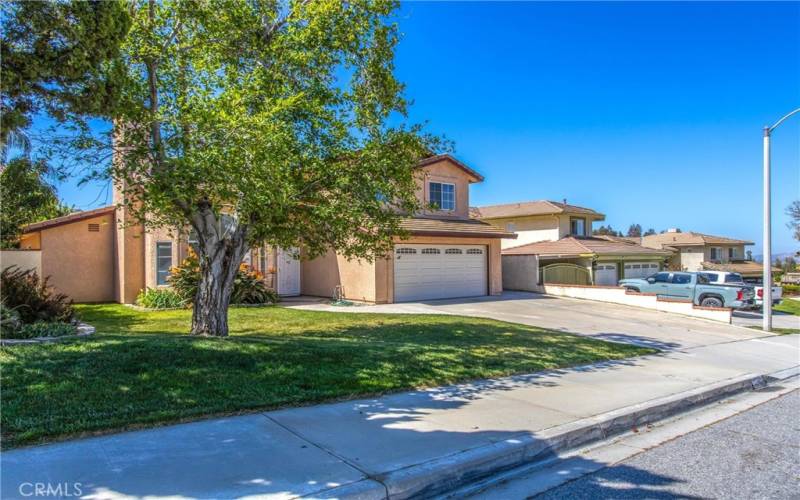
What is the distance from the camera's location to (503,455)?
16.2 ft

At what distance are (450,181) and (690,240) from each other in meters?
32.6

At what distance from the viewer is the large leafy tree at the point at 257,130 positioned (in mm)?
8039

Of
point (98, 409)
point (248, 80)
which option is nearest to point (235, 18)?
point (248, 80)

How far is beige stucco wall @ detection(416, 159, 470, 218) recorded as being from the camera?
21297 mm

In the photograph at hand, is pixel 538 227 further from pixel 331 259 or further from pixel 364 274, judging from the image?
pixel 364 274

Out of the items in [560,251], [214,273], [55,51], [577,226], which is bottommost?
[214,273]

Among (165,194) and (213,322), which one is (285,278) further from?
(165,194)

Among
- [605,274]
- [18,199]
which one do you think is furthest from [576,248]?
[18,199]

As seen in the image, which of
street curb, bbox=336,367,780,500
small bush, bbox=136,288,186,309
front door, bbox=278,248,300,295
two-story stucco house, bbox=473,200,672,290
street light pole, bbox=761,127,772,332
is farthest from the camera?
two-story stucco house, bbox=473,200,672,290

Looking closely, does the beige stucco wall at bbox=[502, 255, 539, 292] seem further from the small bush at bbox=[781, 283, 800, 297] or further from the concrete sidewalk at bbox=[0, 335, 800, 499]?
the small bush at bbox=[781, 283, 800, 297]

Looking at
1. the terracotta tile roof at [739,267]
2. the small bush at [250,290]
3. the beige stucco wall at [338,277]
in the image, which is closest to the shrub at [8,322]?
the small bush at [250,290]

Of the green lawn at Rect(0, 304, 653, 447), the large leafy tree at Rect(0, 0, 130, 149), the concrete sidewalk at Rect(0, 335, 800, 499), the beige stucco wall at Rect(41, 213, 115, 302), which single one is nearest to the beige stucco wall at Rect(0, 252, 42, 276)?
the beige stucco wall at Rect(41, 213, 115, 302)

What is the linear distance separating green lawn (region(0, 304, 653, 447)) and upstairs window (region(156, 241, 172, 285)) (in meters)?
6.54

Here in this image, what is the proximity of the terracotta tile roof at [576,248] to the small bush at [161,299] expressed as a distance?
57.6 ft
